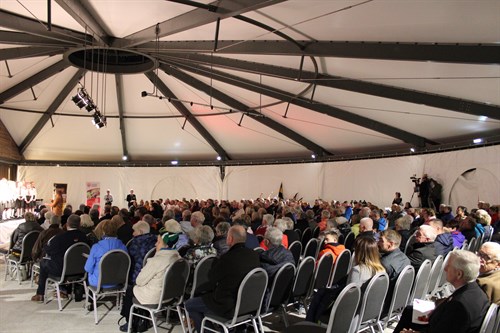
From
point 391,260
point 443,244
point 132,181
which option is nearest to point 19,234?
point 391,260

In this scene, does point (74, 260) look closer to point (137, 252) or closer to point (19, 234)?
point (137, 252)

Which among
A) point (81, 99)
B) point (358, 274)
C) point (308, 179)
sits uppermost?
point (81, 99)

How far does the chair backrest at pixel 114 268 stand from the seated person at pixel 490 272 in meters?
3.99

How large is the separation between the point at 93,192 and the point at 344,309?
19305mm

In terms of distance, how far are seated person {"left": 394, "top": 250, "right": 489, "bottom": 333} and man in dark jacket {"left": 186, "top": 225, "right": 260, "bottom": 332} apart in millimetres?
1826

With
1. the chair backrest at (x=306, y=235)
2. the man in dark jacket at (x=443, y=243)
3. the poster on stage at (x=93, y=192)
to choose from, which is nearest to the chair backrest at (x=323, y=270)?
the man in dark jacket at (x=443, y=243)

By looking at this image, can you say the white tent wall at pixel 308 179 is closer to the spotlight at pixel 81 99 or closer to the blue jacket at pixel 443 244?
the blue jacket at pixel 443 244

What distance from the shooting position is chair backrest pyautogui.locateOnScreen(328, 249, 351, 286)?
17.6 ft

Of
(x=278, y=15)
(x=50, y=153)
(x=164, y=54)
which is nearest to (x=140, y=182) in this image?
(x=50, y=153)

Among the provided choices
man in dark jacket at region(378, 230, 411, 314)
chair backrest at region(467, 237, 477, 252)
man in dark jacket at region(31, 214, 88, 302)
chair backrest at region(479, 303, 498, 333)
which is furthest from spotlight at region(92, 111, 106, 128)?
chair backrest at region(479, 303, 498, 333)

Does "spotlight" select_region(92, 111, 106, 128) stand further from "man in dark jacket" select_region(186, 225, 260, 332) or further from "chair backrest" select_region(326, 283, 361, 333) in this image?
"chair backrest" select_region(326, 283, 361, 333)

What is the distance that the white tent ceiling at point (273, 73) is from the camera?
21.1 ft

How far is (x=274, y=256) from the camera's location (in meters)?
4.81

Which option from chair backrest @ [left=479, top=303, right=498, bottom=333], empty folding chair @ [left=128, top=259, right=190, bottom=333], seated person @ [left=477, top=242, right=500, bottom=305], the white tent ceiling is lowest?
empty folding chair @ [left=128, top=259, right=190, bottom=333]
